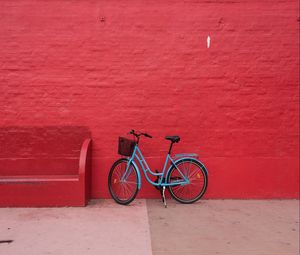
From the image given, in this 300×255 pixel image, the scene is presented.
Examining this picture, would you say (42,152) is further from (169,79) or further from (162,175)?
(169,79)

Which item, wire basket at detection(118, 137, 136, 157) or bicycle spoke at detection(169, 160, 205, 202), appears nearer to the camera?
wire basket at detection(118, 137, 136, 157)

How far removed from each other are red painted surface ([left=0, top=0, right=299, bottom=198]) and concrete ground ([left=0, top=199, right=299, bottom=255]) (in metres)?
0.61

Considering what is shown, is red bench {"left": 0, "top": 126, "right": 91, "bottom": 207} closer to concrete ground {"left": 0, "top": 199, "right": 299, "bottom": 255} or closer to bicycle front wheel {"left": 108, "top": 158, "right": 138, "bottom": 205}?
bicycle front wheel {"left": 108, "top": 158, "right": 138, "bottom": 205}

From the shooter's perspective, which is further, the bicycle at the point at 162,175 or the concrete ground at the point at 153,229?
the bicycle at the point at 162,175

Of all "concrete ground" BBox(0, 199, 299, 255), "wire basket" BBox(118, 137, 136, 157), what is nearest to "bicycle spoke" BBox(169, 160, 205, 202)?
"concrete ground" BBox(0, 199, 299, 255)

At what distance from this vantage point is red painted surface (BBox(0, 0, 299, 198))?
6.39 metres

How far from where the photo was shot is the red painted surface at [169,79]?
6391 mm

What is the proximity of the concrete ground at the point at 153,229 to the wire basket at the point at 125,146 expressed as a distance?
2.68ft

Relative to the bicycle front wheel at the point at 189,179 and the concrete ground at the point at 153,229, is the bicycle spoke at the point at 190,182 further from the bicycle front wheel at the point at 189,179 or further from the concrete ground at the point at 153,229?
the concrete ground at the point at 153,229

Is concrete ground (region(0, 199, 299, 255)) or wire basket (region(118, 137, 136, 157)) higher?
wire basket (region(118, 137, 136, 157))

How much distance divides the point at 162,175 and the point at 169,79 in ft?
5.15

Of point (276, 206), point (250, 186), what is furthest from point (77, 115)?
point (276, 206)

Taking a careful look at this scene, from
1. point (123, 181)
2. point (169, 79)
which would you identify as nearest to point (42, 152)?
point (123, 181)

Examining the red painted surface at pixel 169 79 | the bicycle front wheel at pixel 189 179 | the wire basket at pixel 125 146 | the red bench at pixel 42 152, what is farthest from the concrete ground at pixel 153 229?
the wire basket at pixel 125 146
